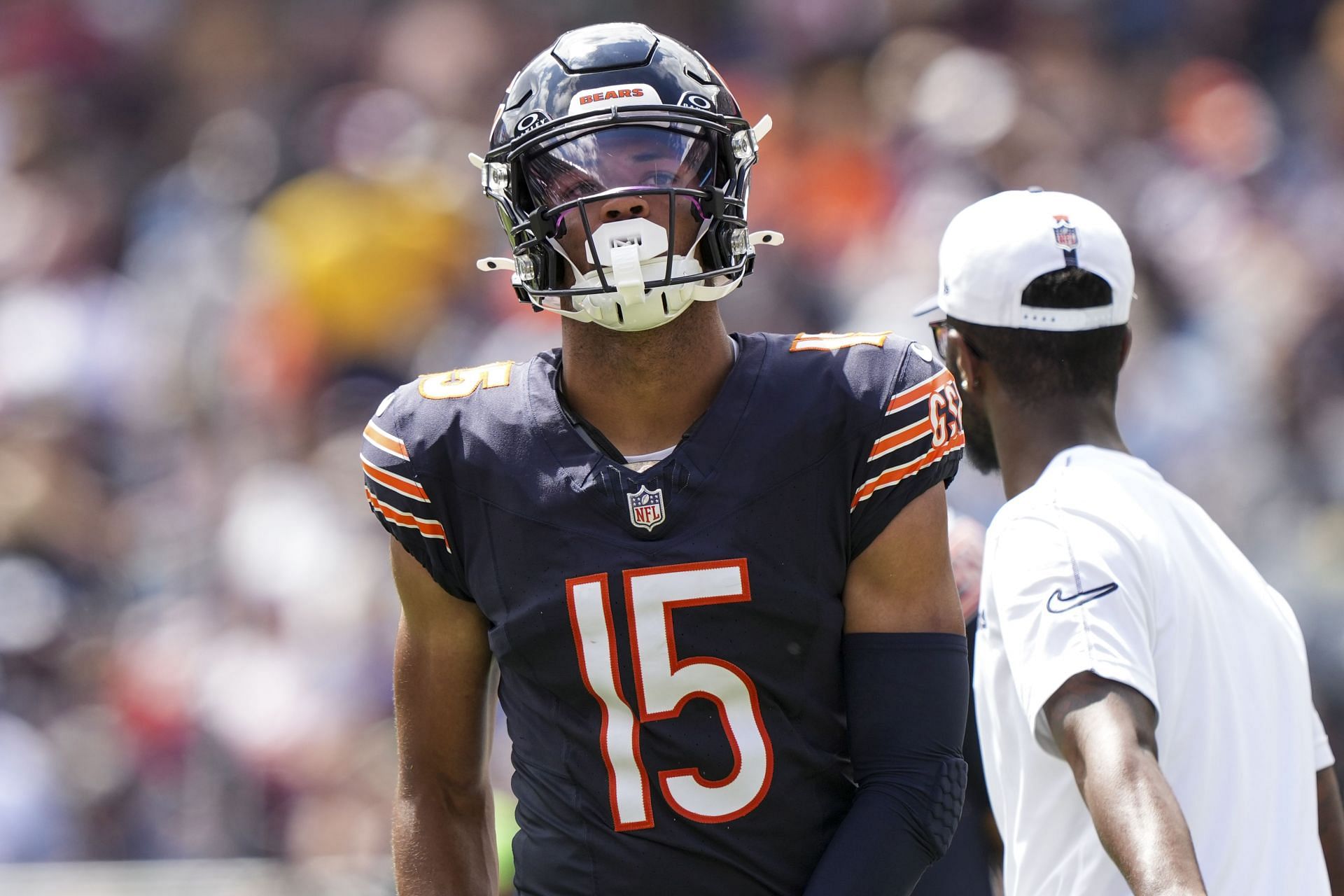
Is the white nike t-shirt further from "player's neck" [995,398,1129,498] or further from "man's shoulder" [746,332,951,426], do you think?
"man's shoulder" [746,332,951,426]

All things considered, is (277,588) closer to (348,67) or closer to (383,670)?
(383,670)

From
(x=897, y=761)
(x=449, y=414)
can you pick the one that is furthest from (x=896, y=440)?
(x=449, y=414)

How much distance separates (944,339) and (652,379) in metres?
0.70

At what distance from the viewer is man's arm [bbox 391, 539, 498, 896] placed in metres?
2.42

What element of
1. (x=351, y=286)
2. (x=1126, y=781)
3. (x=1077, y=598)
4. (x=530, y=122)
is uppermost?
(x=351, y=286)

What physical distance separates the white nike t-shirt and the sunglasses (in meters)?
0.31

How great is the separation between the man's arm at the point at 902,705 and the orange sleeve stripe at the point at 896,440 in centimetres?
8

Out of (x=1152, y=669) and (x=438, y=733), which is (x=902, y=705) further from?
(x=438, y=733)

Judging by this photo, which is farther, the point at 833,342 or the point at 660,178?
the point at 833,342

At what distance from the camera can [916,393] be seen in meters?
2.30

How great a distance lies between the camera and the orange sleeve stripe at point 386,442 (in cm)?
237

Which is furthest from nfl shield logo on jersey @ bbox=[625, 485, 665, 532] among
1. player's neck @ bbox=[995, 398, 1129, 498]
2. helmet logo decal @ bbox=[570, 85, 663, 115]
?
player's neck @ bbox=[995, 398, 1129, 498]

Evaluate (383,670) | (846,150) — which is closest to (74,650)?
(383,670)

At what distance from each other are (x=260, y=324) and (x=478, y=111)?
1583 millimetres
